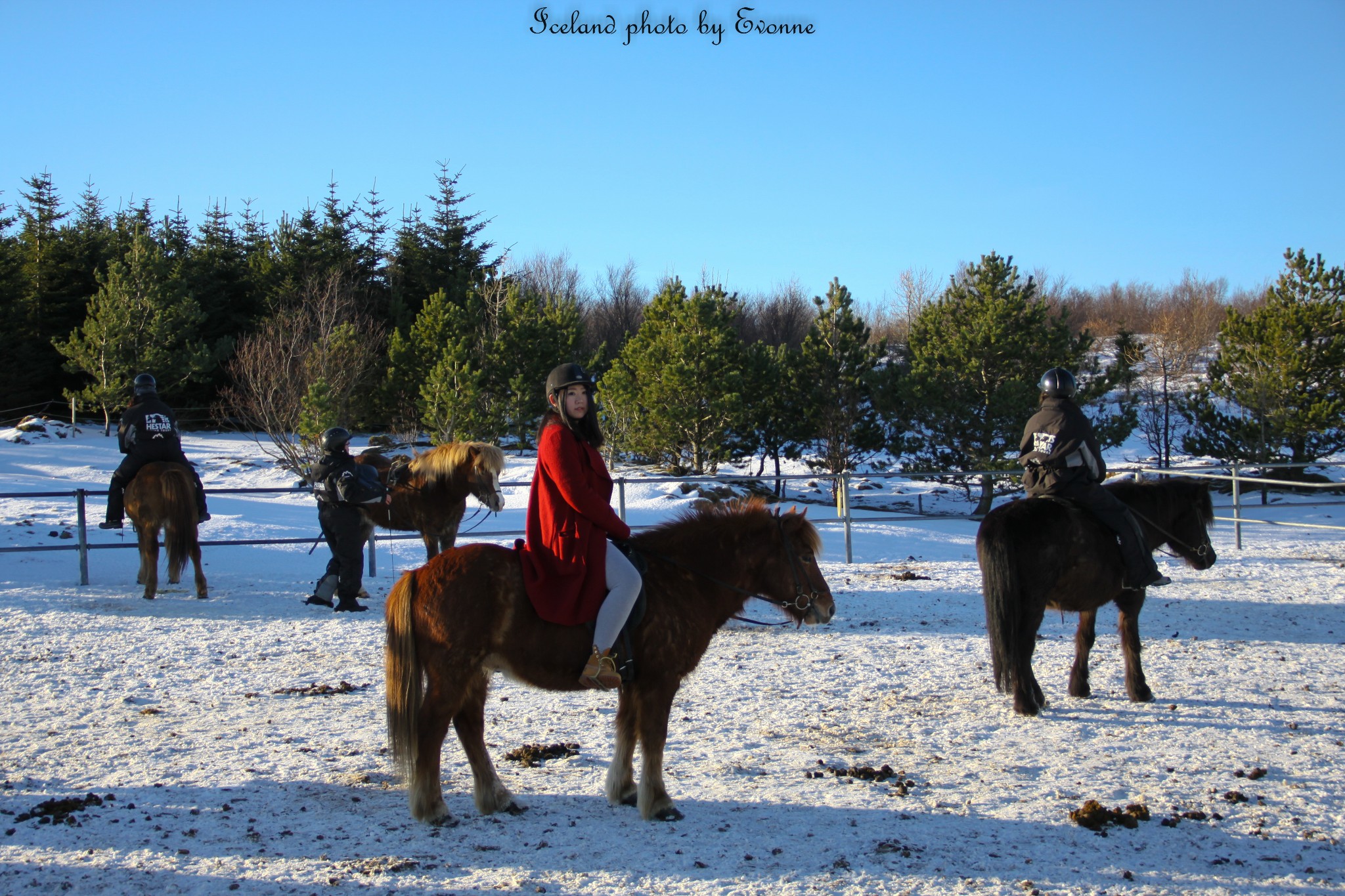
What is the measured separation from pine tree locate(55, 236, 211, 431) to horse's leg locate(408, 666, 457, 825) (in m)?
27.0

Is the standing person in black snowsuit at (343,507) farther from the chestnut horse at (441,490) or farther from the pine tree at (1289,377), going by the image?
the pine tree at (1289,377)

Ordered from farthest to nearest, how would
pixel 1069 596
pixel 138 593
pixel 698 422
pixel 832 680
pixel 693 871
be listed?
1. pixel 698 422
2. pixel 138 593
3. pixel 832 680
4. pixel 1069 596
5. pixel 693 871

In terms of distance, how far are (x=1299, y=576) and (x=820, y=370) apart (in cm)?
1468

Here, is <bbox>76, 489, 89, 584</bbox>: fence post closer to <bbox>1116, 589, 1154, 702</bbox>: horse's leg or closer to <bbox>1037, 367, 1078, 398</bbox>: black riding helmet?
<bbox>1037, 367, 1078, 398</bbox>: black riding helmet

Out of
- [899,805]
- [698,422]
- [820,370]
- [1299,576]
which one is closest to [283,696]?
[899,805]

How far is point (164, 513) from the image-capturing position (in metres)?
8.96

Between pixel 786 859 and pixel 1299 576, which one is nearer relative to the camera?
pixel 786 859

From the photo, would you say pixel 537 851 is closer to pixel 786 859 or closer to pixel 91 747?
pixel 786 859

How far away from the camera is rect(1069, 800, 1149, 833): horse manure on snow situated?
3.78 meters

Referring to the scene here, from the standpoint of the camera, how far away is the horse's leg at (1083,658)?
5.78m

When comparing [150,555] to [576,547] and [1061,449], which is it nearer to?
[576,547]

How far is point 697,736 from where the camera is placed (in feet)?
16.5

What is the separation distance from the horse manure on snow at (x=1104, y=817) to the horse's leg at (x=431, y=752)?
270cm

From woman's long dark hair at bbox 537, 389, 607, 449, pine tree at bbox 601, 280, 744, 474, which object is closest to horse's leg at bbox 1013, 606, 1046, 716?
woman's long dark hair at bbox 537, 389, 607, 449
